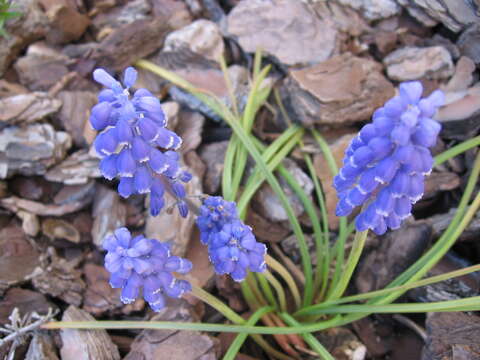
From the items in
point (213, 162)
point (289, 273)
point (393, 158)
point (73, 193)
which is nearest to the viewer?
point (393, 158)

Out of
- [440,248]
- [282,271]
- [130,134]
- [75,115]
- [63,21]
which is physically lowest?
[282,271]

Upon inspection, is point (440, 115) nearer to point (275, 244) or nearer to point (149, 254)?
point (275, 244)

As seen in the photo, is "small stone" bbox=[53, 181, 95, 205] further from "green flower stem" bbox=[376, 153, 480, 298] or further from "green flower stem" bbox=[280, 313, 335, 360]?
"green flower stem" bbox=[376, 153, 480, 298]

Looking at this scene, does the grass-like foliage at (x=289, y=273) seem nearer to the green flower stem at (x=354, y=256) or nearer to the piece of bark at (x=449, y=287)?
the green flower stem at (x=354, y=256)

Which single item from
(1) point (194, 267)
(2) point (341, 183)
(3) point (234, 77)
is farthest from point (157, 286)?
(3) point (234, 77)

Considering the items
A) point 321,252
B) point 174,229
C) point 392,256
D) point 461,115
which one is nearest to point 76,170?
point 174,229

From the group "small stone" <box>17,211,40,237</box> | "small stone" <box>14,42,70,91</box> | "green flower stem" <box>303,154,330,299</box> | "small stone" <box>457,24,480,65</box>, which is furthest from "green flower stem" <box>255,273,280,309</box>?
"small stone" <box>14,42,70,91</box>

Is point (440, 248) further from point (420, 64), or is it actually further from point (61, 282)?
point (61, 282)
